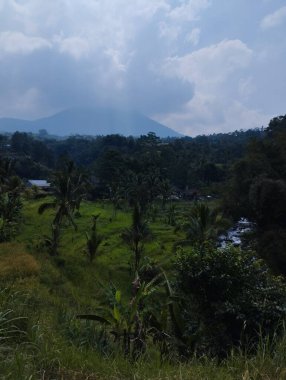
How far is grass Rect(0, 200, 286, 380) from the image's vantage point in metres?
4.48

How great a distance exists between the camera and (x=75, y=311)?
13336 mm

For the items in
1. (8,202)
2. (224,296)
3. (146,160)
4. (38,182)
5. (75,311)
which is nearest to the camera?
(224,296)

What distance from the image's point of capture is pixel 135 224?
34031 millimetres

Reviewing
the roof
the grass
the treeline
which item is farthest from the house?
the grass

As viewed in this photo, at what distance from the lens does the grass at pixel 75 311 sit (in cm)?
448

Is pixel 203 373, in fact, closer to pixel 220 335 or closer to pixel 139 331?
pixel 139 331

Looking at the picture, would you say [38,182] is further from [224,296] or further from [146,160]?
[224,296]

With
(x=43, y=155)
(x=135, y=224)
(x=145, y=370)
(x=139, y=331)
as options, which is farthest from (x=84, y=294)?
(x=43, y=155)

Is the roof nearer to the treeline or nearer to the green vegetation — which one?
the treeline

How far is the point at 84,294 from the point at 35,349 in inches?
761

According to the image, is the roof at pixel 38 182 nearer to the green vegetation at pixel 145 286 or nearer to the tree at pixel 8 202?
the green vegetation at pixel 145 286

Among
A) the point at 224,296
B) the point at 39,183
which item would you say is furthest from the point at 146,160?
the point at 224,296

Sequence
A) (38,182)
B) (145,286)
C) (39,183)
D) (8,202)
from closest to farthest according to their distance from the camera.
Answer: (145,286) → (8,202) → (39,183) → (38,182)

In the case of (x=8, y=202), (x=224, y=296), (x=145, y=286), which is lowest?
(x=8, y=202)
